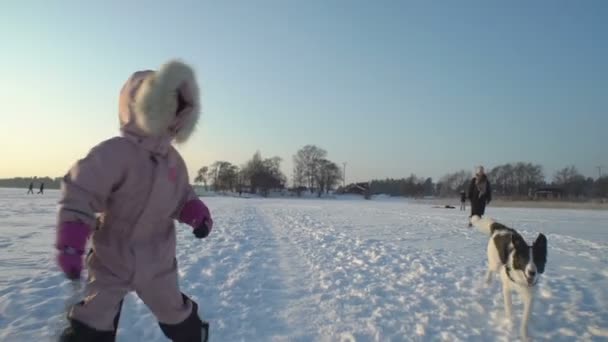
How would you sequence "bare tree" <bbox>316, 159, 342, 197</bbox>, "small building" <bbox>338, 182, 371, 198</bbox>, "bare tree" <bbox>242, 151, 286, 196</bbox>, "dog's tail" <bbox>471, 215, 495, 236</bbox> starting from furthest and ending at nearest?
"small building" <bbox>338, 182, 371, 198</bbox>
"bare tree" <bbox>316, 159, 342, 197</bbox>
"bare tree" <bbox>242, 151, 286, 196</bbox>
"dog's tail" <bbox>471, 215, 495, 236</bbox>

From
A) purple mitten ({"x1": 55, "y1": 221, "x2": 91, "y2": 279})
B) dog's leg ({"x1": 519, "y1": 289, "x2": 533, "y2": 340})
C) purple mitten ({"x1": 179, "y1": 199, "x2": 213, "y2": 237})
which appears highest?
purple mitten ({"x1": 179, "y1": 199, "x2": 213, "y2": 237})

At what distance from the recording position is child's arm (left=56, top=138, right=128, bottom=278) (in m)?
1.57

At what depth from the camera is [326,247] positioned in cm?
809

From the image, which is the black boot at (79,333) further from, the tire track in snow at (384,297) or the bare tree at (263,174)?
the bare tree at (263,174)

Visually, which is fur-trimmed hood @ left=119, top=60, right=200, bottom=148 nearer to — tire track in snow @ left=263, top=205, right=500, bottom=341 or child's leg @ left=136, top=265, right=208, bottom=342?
child's leg @ left=136, top=265, right=208, bottom=342

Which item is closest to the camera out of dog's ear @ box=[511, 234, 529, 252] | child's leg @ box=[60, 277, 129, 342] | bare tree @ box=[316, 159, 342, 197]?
child's leg @ box=[60, 277, 129, 342]

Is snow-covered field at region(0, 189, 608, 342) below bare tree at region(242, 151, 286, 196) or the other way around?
below

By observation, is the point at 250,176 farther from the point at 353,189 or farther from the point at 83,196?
the point at 83,196

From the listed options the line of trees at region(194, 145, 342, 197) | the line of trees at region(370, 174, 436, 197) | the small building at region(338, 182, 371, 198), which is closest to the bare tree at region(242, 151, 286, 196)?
the line of trees at region(194, 145, 342, 197)

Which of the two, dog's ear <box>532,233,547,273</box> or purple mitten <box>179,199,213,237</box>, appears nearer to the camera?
purple mitten <box>179,199,213,237</box>

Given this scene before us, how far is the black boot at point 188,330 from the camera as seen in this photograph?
209 centimetres

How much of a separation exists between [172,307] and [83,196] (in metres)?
0.82

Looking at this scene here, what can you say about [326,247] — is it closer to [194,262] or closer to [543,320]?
[194,262]

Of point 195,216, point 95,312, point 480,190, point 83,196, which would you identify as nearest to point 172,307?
point 95,312
